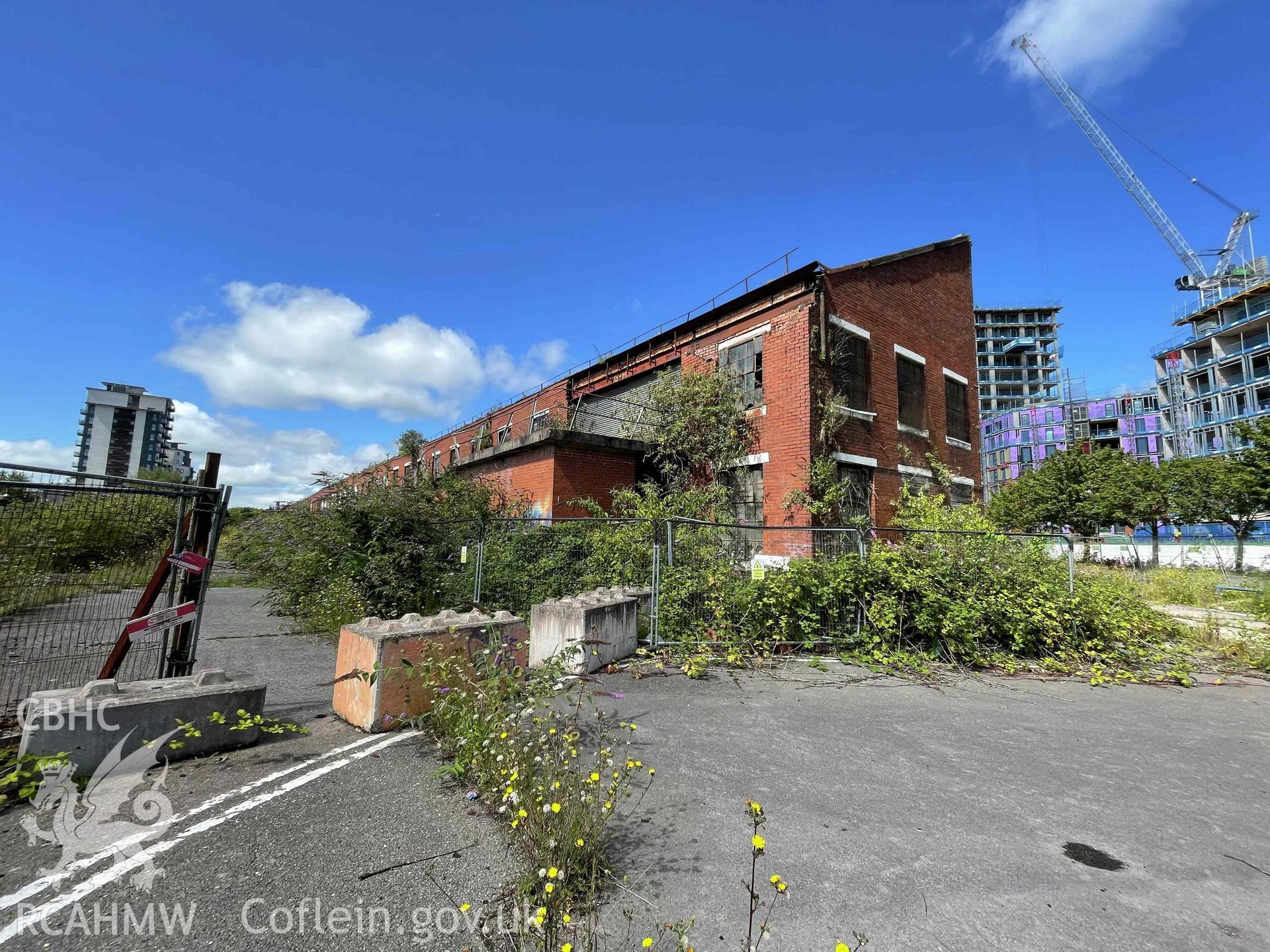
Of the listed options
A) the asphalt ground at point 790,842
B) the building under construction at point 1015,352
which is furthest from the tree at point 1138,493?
the building under construction at point 1015,352

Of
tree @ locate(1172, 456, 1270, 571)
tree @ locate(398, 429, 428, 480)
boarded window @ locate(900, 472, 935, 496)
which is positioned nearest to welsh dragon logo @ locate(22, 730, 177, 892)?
boarded window @ locate(900, 472, 935, 496)

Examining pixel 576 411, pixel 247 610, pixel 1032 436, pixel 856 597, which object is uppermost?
pixel 1032 436

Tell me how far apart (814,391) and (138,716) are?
11509mm

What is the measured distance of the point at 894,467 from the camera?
13.5m

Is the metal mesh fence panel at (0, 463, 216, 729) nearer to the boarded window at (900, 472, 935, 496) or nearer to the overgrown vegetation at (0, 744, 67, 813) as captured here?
the overgrown vegetation at (0, 744, 67, 813)

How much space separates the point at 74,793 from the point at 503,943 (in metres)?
2.95

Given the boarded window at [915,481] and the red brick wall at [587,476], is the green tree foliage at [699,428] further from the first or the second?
the boarded window at [915,481]

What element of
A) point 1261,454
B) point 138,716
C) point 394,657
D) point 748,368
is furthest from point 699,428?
point 1261,454

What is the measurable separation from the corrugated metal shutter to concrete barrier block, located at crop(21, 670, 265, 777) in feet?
34.4

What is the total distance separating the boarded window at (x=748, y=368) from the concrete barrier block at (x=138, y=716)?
36.8ft

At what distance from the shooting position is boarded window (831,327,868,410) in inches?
493

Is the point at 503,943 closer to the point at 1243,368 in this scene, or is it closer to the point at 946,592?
the point at 946,592

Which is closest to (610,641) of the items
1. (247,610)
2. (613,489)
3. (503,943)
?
(503,943)

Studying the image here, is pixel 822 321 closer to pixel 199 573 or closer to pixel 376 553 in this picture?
pixel 376 553
